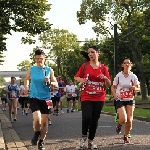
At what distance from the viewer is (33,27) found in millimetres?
33125

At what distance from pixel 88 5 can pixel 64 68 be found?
152ft

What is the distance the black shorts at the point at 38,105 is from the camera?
26.9ft

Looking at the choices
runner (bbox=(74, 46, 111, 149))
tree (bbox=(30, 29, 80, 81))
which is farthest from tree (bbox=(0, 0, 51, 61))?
tree (bbox=(30, 29, 80, 81))

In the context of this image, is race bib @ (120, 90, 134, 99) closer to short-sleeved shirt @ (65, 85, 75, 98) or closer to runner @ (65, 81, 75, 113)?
runner @ (65, 81, 75, 113)

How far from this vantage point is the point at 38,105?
8.25m

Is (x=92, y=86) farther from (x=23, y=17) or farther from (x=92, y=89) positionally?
(x=23, y=17)

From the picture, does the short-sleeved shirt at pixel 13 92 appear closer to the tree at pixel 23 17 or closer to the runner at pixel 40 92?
the runner at pixel 40 92

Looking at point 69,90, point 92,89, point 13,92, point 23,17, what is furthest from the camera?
point 23,17

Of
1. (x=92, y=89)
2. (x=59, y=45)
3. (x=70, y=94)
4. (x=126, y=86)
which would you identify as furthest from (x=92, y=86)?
(x=59, y=45)

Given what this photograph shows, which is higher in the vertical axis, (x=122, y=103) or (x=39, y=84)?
(x=39, y=84)

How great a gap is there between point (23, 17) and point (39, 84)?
25.1 m

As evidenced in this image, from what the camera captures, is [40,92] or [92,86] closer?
[40,92]

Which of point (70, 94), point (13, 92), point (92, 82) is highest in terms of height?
point (92, 82)

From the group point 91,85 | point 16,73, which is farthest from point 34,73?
point 16,73
